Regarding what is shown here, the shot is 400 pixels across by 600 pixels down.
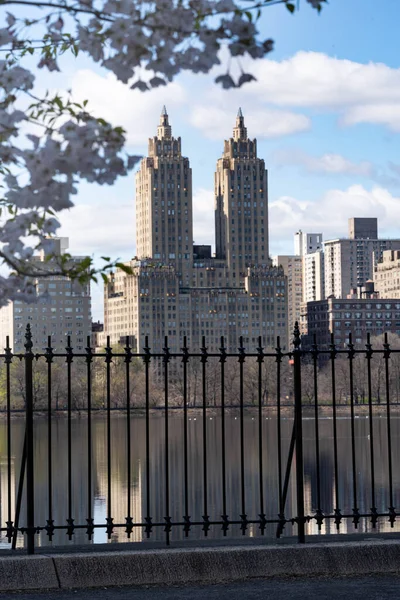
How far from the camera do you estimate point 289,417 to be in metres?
134

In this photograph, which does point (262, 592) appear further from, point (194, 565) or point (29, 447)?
point (29, 447)

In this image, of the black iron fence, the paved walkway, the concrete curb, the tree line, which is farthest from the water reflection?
the tree line

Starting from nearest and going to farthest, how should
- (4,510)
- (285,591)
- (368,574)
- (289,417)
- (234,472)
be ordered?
(285,591) < (368,574) < (4,510) < (234,472) < (289,417)

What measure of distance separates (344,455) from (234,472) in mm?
14935

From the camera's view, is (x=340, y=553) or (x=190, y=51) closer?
(x=190, y=51)

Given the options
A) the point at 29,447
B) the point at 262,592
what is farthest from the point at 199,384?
the point at 262,592

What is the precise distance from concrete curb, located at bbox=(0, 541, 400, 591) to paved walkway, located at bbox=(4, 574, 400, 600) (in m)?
0.14

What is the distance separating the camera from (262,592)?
9344 mm

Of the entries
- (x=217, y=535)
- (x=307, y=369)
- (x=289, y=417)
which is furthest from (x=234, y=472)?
(x=307, y=369)

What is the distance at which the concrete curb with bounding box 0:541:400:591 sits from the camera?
9539 mm

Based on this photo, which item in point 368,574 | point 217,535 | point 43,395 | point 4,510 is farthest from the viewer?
point 43,395

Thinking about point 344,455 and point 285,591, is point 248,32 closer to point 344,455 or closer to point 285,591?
point 285,591

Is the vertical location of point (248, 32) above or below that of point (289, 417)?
above

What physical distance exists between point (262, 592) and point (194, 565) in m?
0.78
